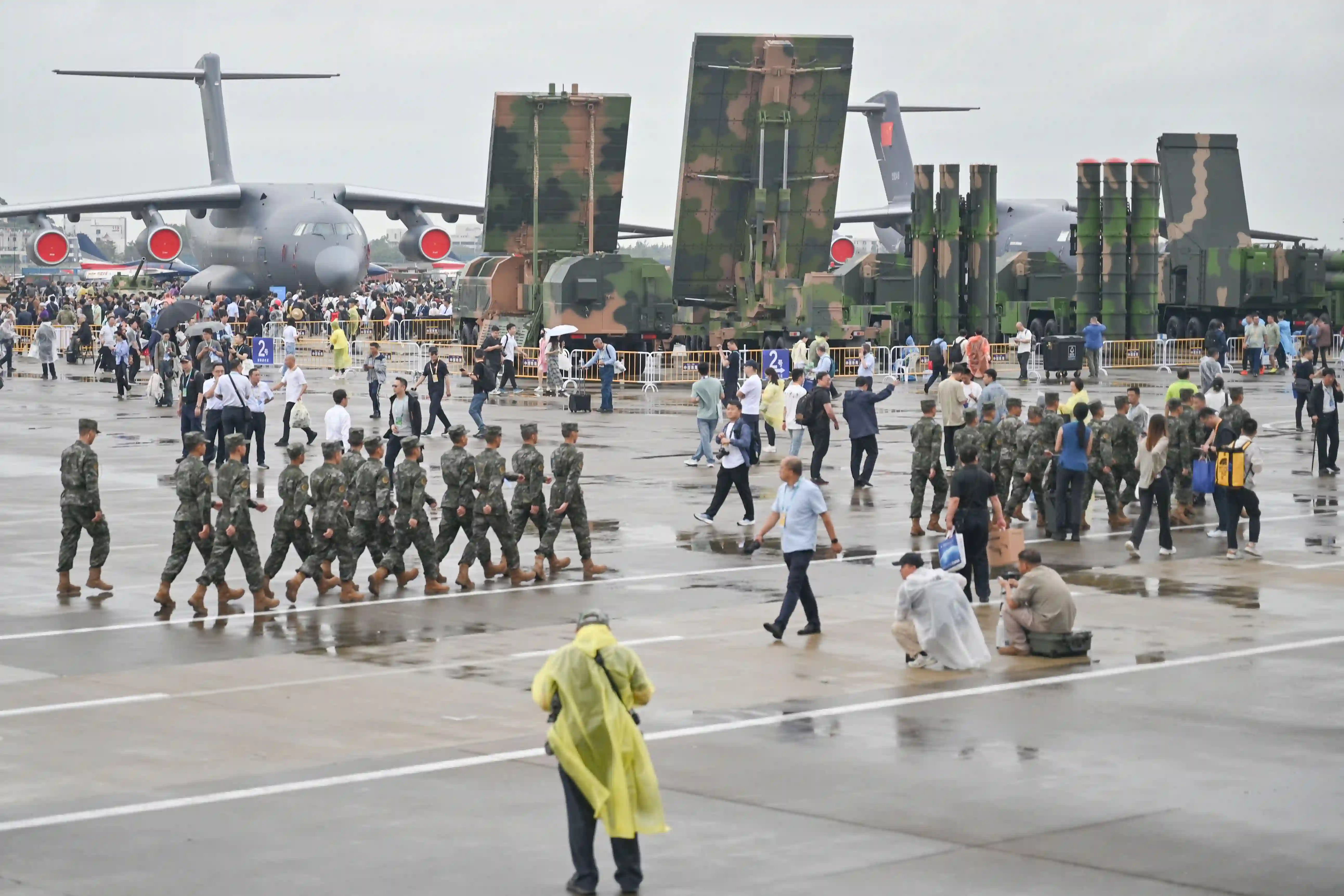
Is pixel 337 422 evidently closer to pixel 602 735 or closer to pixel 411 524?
pixel 411 524

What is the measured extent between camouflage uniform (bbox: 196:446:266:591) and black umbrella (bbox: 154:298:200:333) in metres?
31.4

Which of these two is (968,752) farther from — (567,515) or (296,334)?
(296,334)

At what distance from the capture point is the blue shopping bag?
1970 centimetres

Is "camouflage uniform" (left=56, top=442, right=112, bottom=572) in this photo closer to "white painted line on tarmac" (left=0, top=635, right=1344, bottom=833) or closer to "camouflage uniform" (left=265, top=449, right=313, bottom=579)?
"camouflage uniform" (left=265, top=449, right=313, bottom=579)

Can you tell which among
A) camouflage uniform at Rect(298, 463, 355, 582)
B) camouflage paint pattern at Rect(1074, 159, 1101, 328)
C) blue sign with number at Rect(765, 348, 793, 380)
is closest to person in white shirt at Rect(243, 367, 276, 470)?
camouflage uniform at Rect(298, 463, 355, 582)

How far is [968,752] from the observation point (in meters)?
11.0

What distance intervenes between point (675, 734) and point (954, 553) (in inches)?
177

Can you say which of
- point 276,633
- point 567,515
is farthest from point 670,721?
point 567,515

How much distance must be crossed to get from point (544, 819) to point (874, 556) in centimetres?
950

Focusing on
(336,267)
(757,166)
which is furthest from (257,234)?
(757,166)

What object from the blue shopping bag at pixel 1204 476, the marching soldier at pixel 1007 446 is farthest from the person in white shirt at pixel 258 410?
the blue shopping bag at pixel 1204 476

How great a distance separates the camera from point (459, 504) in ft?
56.7

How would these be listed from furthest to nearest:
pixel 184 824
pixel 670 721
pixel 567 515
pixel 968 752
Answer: pixel 567 515 < pixel 670 721 < pixel 968 752 < pixel 184 824

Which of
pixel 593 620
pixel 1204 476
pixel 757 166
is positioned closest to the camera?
pixel 593 620
